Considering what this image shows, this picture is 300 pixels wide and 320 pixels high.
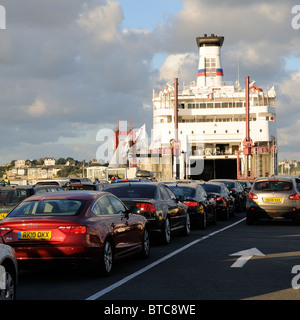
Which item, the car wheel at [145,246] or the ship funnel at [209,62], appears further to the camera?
the ship funnel at [209,62]

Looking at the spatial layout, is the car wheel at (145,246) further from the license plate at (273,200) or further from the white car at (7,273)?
the license plate at (273,200)

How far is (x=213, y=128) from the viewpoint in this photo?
64.0 m

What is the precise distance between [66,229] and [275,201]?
40.2 ft

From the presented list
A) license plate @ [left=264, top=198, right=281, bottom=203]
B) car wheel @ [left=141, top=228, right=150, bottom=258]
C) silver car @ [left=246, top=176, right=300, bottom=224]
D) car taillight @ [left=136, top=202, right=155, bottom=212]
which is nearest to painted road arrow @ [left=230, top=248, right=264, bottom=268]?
car wheel @ [left=141, top=228, right=150, bottom=258]

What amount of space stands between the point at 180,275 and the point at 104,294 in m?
1.98

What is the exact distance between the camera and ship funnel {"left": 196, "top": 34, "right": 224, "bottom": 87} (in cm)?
7512

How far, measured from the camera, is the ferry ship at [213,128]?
210ft

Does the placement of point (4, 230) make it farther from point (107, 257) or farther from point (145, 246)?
point (145, 246)

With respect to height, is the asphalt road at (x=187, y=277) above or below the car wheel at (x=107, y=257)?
below

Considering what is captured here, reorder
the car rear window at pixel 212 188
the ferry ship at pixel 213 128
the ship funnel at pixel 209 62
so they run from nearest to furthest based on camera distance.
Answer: the car rear window at pixel 212 188, the ferry ship at pixel 213 128, the ship funnel at pixel 209 62

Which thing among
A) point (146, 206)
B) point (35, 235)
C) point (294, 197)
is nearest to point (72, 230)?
point (35, 235)

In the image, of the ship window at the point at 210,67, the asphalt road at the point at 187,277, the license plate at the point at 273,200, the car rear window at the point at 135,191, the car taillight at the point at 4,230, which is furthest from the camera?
the ship window at the point at 210,67

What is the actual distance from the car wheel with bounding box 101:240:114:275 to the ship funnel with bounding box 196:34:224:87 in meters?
64.5

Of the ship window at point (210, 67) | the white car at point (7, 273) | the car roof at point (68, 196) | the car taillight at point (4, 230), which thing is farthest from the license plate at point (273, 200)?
the ship window at point (210, 67)
